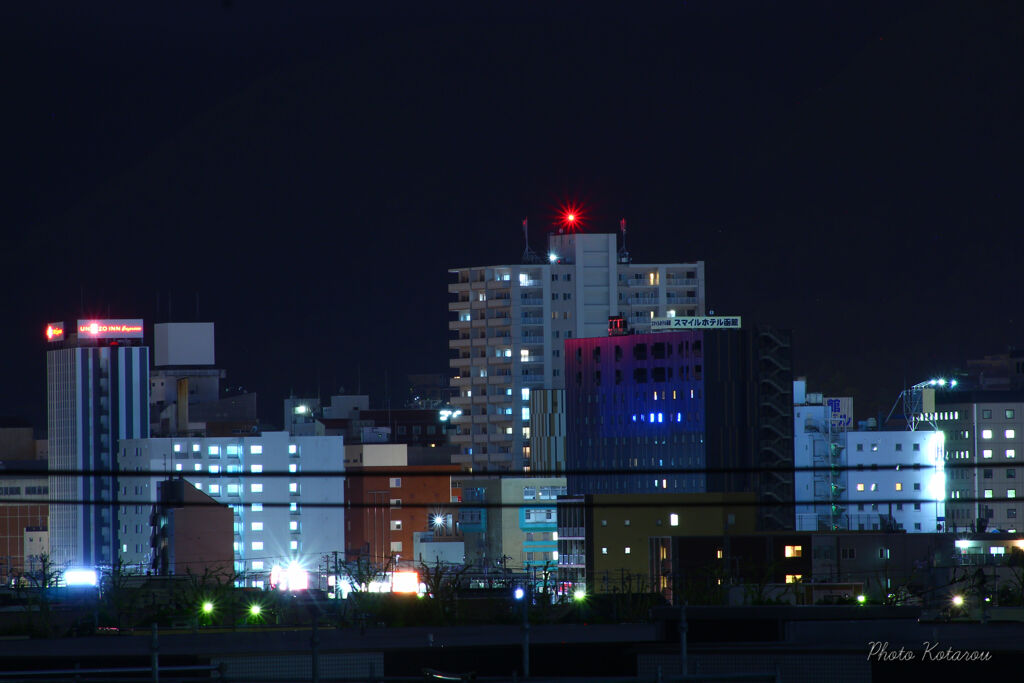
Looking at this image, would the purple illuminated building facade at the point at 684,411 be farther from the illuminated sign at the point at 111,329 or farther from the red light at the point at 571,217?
the illuminated sign at the point at 111,329

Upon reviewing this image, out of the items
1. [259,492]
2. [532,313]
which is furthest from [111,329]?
[532,313]

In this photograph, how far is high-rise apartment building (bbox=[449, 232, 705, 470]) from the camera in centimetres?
13638

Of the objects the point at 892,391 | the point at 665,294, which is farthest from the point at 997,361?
the point at 665,294

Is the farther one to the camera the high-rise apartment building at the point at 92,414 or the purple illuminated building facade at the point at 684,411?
the high-rise apartment building at the point at 92,414

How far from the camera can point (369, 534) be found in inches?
4998

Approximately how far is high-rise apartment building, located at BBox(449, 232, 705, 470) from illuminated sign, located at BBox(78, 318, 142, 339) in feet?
94.0

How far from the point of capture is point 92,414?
140000mm

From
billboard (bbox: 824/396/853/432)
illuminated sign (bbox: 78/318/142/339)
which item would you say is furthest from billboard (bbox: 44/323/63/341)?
billboard (bbox: 824/396/853/432)

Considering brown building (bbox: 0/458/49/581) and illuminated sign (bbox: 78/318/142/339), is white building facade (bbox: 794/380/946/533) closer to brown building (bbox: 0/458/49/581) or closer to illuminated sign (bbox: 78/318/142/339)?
illuminated sign (bbox: 78/318/142/339)

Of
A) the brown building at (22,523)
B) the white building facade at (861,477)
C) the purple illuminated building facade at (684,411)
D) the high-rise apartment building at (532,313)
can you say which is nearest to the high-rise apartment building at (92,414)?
the brown building at (22,523)

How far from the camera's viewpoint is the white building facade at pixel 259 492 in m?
118

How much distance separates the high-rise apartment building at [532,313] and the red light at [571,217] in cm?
1726

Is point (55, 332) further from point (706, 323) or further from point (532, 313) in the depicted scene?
point (706, 323)

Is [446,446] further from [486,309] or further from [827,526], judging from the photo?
[827,526]
